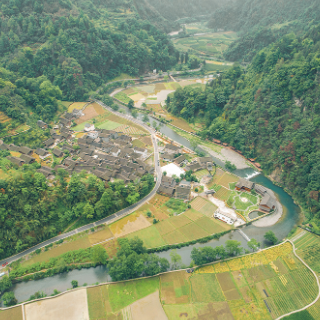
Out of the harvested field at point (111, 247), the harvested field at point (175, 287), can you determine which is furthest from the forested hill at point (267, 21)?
the harvested field at point (111, 247)

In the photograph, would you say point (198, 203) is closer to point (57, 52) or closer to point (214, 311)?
point (214, 311)

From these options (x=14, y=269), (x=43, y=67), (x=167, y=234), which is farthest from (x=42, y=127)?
(x=167, y=234)

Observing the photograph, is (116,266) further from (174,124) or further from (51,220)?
(174,124)

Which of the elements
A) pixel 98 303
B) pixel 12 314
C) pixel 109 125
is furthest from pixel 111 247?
pixel 109 125

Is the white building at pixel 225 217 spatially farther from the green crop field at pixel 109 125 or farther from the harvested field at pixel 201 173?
the green crop field at pixel 109 125

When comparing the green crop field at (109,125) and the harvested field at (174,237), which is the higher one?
the harvested field at (174,237)
